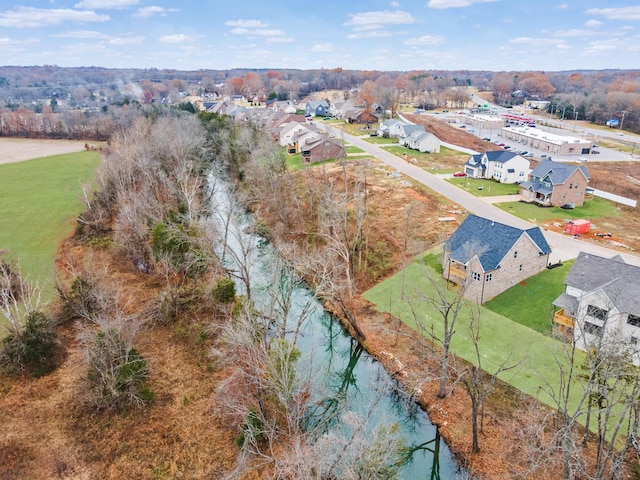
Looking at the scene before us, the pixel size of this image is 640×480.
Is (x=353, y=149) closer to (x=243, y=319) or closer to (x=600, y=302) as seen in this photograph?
(x=600, y=302)

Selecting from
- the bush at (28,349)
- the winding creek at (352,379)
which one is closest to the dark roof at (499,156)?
the winding creek at (352,379)

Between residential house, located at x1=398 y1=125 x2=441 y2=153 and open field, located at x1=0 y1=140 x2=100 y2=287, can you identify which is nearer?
open field, located at x1=0 y1=140 x2=100 y2=287

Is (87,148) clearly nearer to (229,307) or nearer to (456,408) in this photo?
(229,307)

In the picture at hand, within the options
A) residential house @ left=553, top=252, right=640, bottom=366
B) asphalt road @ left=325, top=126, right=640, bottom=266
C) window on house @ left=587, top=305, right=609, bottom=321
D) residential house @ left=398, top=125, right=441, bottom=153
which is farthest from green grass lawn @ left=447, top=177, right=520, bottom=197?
window on house @ left=587, top=305, right=609, bottom=321

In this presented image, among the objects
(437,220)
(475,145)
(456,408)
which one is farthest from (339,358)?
(475,145)

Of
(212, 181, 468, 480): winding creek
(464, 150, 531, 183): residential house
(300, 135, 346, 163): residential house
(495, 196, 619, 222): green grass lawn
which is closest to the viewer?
(212, 181, 468, 480): winding creek

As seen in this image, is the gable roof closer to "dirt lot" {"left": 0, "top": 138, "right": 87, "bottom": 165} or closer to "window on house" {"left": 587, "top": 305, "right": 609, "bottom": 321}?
"window on house" {"left": 587, "top": 305, "right": 609, "bottom": 321}
